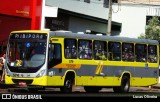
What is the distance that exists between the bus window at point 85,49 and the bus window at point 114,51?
160cm

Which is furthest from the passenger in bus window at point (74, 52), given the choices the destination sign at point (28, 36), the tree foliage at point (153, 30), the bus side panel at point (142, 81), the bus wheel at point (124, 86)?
the tree foliage at point (153, 30)

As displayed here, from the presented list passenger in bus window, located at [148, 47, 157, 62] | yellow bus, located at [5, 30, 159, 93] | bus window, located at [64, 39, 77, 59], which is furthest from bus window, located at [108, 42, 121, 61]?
bus window, located at [64, 39, 77, 59]

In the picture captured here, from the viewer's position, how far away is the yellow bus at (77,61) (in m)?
21.9

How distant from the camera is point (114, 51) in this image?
86.5 feet

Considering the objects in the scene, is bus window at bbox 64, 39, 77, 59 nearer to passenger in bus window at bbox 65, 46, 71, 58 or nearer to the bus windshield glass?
passenger in bus window at bbox 65, 46, 71, 58

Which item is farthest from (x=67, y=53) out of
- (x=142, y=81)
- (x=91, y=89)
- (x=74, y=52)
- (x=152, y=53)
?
(x=152, y=53)

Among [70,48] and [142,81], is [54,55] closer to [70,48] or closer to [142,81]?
[70,48]

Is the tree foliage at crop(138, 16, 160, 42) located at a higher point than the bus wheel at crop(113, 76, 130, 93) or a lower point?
higher

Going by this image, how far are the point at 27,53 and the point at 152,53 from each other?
31.5 feet

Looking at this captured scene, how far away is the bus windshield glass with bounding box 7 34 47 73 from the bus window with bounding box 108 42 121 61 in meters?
5.09

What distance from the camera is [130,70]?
1087 inches

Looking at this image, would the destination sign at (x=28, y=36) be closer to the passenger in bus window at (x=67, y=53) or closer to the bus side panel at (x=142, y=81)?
the passenger in bus window at (x=67, y=53)

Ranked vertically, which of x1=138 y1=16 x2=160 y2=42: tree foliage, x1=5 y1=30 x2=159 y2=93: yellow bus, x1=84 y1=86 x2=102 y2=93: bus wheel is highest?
x1=138 y1=16 x2=160 y2=42: tree foliage

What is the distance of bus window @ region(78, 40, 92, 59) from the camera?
24156 mm
